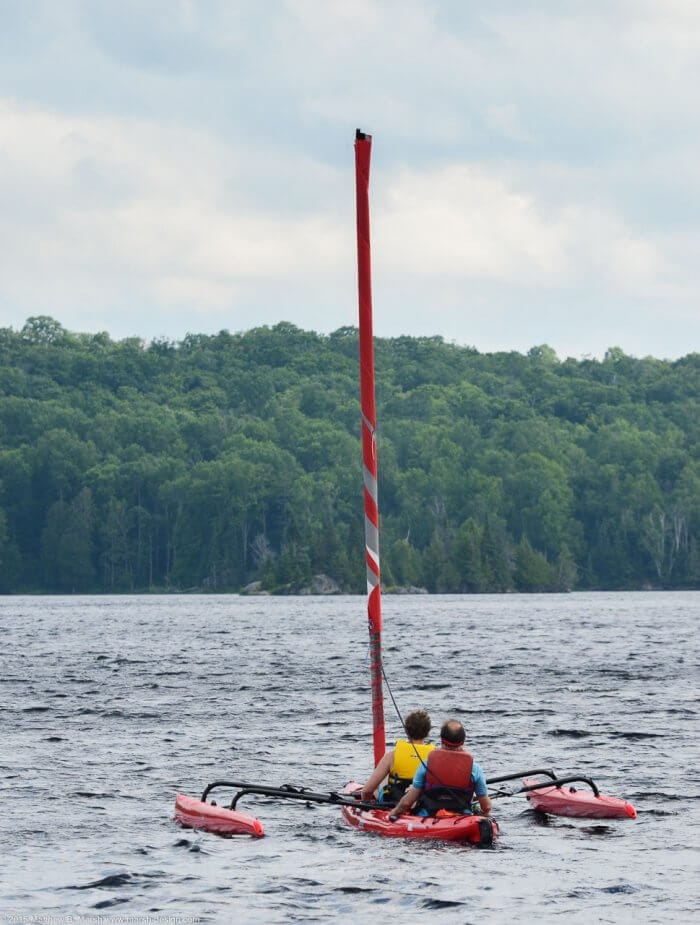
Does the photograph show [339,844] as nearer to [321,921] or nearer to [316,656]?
[321,921]

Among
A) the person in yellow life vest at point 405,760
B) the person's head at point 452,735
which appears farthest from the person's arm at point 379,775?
the person's head at point 452,735

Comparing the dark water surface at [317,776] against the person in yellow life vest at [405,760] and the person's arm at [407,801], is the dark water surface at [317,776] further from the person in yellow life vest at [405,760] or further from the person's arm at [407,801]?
the person in yellow life vest at [405,760]

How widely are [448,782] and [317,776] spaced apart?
847cm

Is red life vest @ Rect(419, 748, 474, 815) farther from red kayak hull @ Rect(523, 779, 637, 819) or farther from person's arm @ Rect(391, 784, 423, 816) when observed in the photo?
red kayak hull @ Rect(523, 779, 637, 819)

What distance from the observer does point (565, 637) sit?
294 ft

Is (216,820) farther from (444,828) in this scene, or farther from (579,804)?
(579,804)

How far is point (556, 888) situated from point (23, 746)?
18.5 m

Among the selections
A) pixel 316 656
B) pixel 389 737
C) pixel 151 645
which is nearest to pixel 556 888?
pixel 389 737

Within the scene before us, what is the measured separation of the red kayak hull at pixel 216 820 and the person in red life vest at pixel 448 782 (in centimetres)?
245

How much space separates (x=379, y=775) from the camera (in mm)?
24297

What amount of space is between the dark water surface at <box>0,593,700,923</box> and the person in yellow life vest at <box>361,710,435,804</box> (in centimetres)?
86

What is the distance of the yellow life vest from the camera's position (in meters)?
23.7

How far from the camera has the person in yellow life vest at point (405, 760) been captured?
77.8ft

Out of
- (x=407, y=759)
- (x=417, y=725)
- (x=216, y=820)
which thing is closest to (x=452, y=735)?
(x=417, y=725)
